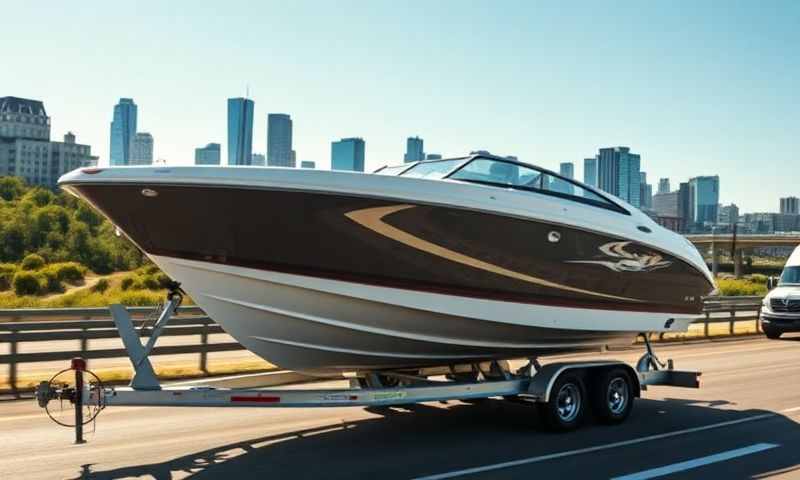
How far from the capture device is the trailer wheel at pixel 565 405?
8.45 metres

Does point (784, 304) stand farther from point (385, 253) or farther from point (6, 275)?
point (6, 275)

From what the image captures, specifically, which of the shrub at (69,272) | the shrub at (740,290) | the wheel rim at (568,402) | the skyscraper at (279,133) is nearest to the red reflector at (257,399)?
the wheel rim at (568,402)

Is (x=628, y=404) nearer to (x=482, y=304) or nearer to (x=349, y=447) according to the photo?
(x=482, y=304)

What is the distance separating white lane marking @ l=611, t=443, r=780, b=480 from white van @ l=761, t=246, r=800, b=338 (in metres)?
13.5

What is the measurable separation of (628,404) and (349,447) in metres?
3.42

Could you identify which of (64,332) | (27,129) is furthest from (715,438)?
(27,129)

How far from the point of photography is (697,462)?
730 cm

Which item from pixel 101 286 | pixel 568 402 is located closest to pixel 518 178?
pixel 568 402

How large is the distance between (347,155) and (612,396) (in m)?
4.15

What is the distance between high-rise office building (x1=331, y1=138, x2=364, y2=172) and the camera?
920 centimetres

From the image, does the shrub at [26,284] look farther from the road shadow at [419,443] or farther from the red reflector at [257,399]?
the red reflector at [257,399]

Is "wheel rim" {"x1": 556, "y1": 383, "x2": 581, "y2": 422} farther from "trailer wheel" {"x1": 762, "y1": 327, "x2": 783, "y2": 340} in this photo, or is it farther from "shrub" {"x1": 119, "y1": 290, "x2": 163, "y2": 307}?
"shrub" {"x1": 119, "y1": 290, "x2": 163, "y2": 307}

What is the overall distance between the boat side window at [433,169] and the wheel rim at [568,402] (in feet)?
8.47

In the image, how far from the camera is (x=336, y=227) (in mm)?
7219
